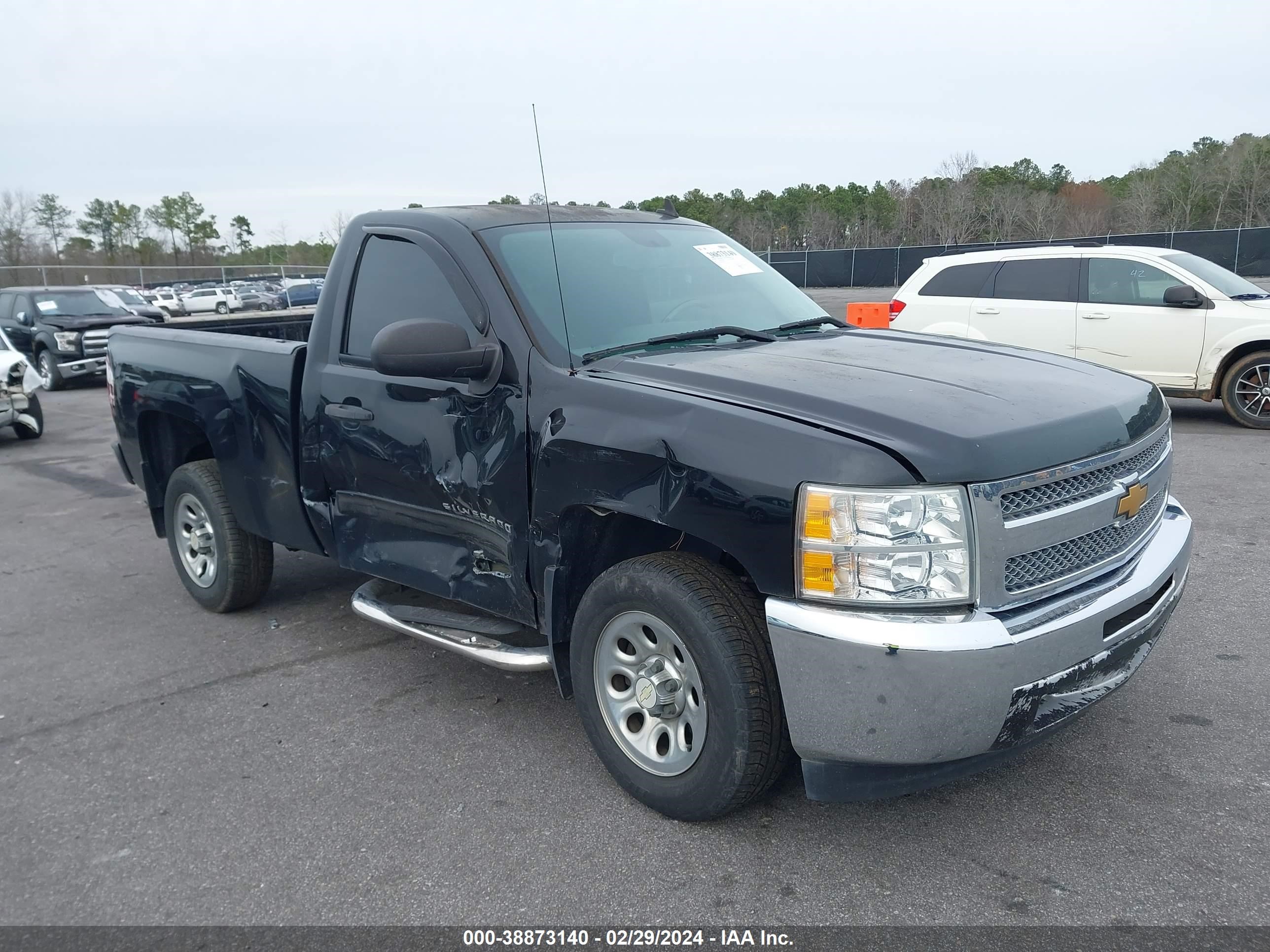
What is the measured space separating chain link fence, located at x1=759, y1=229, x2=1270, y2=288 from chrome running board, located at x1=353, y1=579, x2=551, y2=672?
29867 mm

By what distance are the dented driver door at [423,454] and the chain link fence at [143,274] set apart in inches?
1278

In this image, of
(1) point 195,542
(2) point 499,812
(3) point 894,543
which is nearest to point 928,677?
(3) point 894,543

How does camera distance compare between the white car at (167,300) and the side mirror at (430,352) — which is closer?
the side mirror at (430,352)

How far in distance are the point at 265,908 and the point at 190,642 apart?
2502 millimetres

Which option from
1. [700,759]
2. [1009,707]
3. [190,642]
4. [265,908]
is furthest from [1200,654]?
[190,642]

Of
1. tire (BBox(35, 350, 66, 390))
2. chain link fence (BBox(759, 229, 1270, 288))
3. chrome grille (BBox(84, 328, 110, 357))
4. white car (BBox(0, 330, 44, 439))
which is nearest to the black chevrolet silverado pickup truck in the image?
white car (BBox(0, 330, 44, 439))

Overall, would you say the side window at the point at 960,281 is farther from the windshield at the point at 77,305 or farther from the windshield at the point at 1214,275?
the windshield at the point at 77,305

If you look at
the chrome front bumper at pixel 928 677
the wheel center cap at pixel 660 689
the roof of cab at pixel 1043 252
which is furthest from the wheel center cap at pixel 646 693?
the roof of cab at pixel 1043 252

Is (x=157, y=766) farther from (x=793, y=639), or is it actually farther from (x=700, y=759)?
(x=793, y=639)

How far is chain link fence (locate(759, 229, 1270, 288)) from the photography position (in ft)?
107

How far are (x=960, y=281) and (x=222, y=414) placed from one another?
864cm

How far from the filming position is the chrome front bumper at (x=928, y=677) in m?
2.59

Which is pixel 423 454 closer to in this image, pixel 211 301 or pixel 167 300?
pixel 211 301

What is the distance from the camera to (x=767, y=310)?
4266 mm
